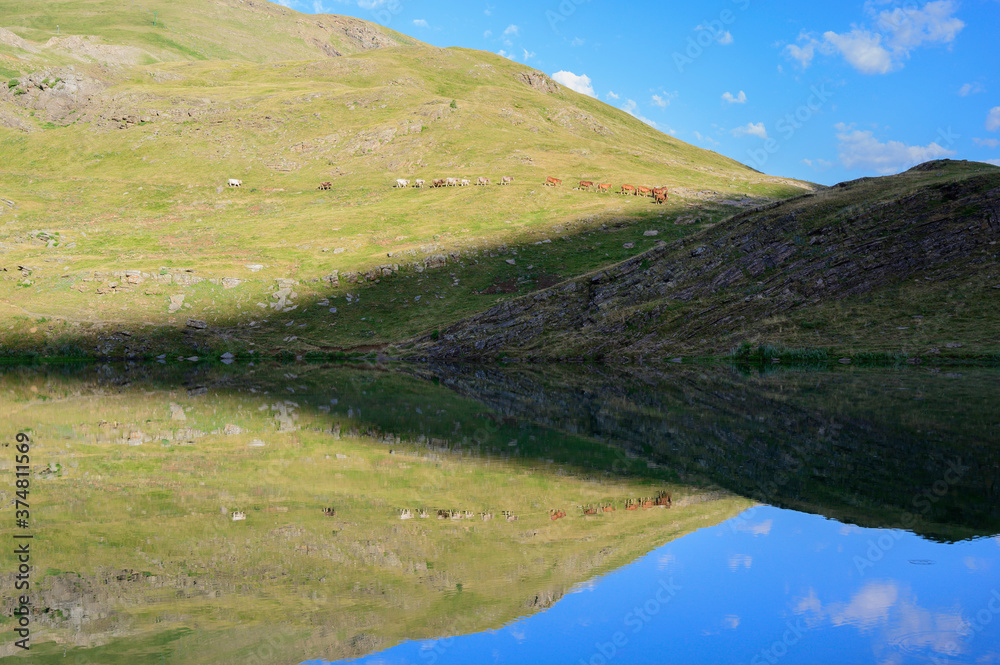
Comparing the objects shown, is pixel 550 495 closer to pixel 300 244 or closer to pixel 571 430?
pixel 571 430

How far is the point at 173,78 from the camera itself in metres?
156

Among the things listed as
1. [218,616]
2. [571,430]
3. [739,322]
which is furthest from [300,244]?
[218,616]

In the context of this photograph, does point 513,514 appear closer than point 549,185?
Yes

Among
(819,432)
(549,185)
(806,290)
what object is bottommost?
(819,432)

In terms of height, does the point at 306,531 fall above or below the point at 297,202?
below

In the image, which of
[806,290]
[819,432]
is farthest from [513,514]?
[806,290]

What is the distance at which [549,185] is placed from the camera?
99.9m

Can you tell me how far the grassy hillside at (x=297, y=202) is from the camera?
229 ft

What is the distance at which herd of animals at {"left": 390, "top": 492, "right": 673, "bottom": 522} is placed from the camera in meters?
14.9

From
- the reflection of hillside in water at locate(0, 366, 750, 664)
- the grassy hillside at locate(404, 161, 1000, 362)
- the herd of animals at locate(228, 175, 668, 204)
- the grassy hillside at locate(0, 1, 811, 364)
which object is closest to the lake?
the reflection of hillside in water at locate(0, 366, 750, 664)

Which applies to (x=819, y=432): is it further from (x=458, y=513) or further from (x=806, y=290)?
(x=806, y=290)

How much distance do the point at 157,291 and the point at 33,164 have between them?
6761cm

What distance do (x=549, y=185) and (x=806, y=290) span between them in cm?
5127

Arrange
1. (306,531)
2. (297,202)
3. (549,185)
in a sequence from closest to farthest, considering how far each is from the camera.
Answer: (306,531), (549,185), (297,202)
